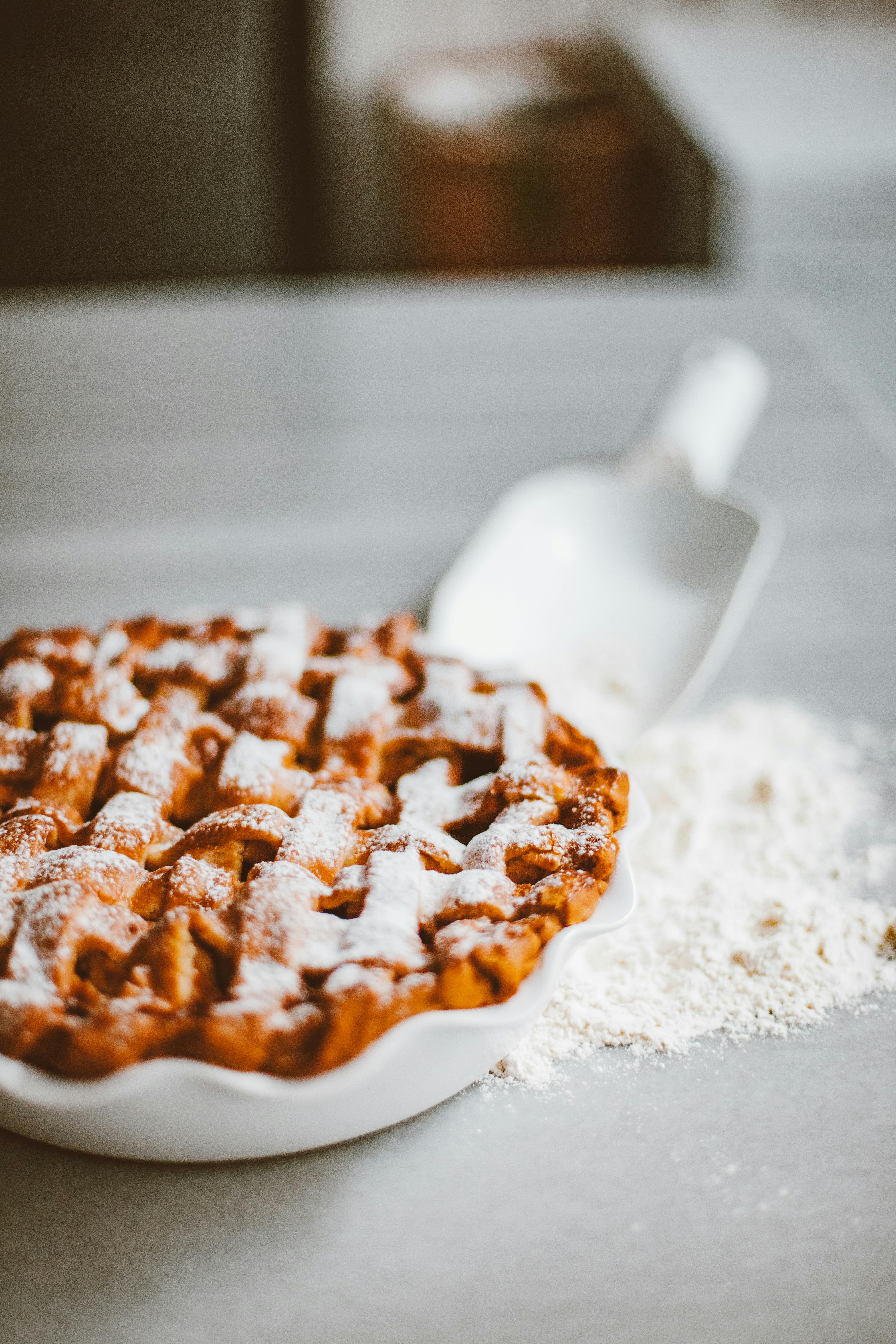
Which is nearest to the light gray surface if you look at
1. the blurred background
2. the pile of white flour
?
the pile of white flour

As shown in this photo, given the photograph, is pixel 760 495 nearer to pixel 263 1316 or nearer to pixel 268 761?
pixel 268 761

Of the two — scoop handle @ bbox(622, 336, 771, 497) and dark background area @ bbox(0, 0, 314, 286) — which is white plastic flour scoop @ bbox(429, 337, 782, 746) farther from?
dark background area @ bbox(0, 0, 314, 286)

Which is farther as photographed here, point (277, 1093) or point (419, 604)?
point (419, 604)

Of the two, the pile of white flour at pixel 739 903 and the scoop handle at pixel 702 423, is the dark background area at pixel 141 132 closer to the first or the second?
the scoop handle at pixel 702 423

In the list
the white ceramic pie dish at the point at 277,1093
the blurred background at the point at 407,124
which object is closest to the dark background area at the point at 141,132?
the blurred background at the point at 407,124

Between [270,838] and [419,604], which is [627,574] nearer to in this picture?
[419,604]

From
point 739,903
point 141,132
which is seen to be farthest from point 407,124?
point 739,903
